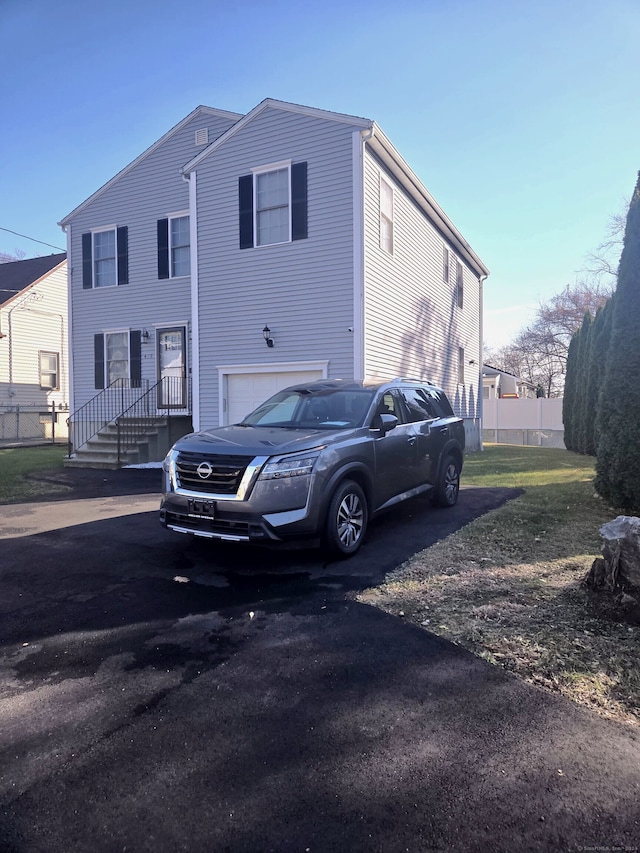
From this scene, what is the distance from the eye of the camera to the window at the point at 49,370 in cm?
2375

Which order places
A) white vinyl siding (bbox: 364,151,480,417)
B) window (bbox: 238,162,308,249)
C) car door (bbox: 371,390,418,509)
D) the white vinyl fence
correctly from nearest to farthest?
car door (bbox: 371,390,418,509)
white vinyl siding (bbox: 364,151,480,417)
window (bbox: 238,162,308,249)
the white vinyl fence

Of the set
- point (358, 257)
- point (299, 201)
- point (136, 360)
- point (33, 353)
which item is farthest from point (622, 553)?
point (33, 353)

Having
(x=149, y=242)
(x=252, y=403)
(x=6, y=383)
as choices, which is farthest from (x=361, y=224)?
(x=6, y=383)

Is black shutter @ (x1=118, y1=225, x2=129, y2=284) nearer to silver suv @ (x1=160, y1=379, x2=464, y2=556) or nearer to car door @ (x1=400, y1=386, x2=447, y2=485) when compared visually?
silver suv @ (x1=160, y1=379, x2=464, y2=556)

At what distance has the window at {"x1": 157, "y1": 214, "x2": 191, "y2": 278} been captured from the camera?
14.5 m

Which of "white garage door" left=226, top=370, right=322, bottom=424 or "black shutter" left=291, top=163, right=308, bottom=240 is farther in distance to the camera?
"white garage door" left=226, top=370, right=322, bottom=424

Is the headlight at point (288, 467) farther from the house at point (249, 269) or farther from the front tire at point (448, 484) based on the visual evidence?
the house at point (249, 269)

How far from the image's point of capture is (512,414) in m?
27.4

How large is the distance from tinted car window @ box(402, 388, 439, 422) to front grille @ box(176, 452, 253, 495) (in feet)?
9.03

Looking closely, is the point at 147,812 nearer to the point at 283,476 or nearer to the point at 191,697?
the point at 191,697

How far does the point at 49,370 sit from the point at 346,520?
2308 centimetres

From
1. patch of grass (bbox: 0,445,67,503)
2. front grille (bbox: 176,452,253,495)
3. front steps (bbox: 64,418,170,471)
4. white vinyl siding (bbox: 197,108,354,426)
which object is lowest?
patch of grass (bbox: 0,445,67,503)

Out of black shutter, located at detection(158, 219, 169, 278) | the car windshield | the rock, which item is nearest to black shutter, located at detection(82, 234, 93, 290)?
black shutter, located at detection(158, 219, 169, 278)

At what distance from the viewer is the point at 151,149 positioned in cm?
1491
